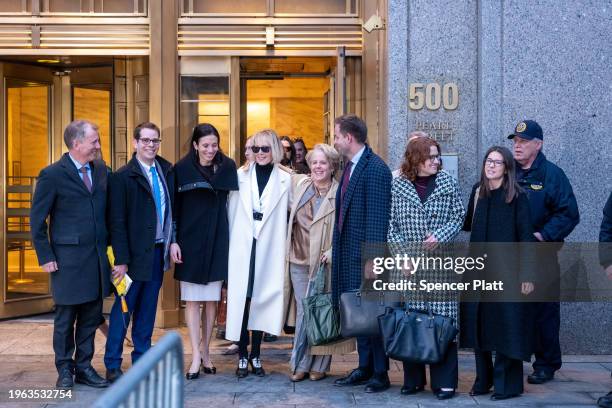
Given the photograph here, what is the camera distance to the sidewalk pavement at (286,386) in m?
6.71

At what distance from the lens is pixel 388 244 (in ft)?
22.7

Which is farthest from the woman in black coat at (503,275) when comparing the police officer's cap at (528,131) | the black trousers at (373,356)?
the police officer's cap at (528,131)

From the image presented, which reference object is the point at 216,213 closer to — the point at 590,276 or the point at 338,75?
the point at 338,75

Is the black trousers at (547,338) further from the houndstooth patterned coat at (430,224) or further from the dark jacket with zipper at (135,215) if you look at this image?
the dark jacket with zipper at (135,215)

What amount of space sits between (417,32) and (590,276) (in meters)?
2.67

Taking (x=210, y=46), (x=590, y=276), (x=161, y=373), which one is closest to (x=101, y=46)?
(x=210, y=46)

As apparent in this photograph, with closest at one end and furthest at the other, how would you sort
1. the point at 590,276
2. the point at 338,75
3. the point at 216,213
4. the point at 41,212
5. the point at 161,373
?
the point at 161,373, the point at 41,212, the point at 216,213, the point at 590,276, the point at 338,75

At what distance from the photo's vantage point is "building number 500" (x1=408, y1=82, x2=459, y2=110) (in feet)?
28.1

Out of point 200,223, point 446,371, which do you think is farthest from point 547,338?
point 200,223

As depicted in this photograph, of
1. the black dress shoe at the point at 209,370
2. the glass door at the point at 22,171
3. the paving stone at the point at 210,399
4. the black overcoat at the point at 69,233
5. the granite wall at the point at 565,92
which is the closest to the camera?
the paving stone at the point at 210,399

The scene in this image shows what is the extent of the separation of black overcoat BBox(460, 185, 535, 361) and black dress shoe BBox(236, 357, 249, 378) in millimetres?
1757

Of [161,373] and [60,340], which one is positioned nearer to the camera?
[161,373]

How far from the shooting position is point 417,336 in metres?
6.60

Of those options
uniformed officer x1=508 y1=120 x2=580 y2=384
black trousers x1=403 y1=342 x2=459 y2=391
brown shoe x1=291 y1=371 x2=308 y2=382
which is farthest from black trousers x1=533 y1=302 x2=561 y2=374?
brown shoe x1=291 y1=371 x2=308 y2=382
